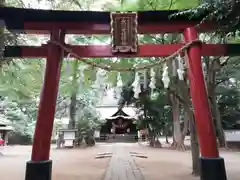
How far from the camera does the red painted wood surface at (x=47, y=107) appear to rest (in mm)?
4785

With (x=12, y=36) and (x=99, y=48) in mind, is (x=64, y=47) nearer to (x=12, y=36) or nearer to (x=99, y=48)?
(x=99, y=48)

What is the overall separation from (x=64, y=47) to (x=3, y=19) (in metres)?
1.28

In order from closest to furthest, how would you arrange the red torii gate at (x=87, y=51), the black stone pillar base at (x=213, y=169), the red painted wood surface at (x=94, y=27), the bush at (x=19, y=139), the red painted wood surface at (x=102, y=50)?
the black stone pillar base at (x=213, y=169), the red torii gate at (x=87, y=51), the red painted wood surface at (x=94, y=27), the red painted wood surface at (x=102, y=50), the bush at (x=19, y=139)

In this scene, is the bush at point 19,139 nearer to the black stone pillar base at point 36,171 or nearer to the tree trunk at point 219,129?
the tree trunk at point 219,129

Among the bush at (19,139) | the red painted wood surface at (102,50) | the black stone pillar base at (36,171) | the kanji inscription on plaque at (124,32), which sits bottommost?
the black stone pillar base at (36,171)

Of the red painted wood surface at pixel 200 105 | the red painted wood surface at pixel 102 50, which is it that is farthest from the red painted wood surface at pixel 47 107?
the red painted wood surface at pixel 200 105

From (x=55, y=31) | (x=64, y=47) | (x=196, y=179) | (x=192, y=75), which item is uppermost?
(x=55, y=31)

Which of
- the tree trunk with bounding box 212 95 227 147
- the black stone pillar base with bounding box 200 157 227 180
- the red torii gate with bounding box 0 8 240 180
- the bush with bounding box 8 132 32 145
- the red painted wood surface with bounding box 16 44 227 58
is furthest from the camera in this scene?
the bush with bounding box 8 132 32 145

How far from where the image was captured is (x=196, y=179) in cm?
667

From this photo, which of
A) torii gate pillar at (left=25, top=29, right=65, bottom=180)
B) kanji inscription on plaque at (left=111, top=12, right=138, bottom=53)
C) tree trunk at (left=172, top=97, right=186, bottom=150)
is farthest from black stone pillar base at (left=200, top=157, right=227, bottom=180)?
tree trunk at (left=172, top=97, right=186, bottom=150)

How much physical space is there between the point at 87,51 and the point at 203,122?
2.63 m

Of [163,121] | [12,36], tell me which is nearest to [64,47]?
[12,36]

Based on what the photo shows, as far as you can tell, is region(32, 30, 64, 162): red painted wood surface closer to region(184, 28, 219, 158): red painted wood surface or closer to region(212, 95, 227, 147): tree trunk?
region(184, 28, 219, 158): red painted wood surface

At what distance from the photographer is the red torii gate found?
15.4 ft
